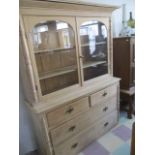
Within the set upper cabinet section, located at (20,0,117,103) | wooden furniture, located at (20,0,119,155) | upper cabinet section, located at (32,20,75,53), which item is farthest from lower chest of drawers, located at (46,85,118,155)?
upper cabinet section, located at (32,20,75,53)

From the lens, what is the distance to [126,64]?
7.06 ft

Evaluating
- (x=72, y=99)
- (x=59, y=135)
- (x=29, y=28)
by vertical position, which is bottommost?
(x=59, y=135)

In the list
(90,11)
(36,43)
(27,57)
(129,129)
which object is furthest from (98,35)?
(129,129)

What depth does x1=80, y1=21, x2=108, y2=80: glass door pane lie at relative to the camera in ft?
5.62

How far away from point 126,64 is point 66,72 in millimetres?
1037

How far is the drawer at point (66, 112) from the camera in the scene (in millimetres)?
1388

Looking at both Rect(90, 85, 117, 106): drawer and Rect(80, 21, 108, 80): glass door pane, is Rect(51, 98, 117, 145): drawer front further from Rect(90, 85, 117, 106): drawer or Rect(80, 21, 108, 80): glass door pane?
Rect(80, 21, 108, 80): glass door pane

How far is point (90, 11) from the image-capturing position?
1.55 metres

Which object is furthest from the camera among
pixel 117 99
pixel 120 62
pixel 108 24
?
pixel 120 62

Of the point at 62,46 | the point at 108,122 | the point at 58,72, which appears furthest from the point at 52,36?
the point at 108,122

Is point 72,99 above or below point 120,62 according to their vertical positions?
below
